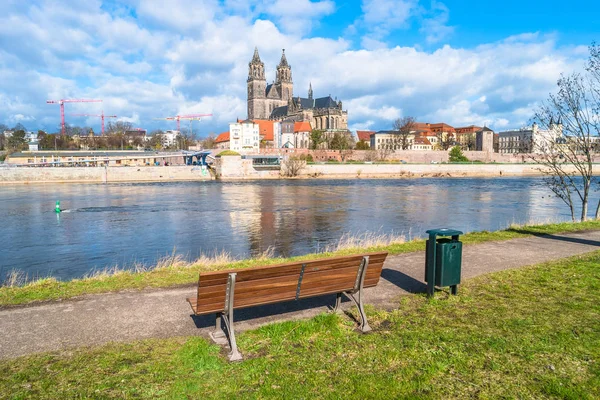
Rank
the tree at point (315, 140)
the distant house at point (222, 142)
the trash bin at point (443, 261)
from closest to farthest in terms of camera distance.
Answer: the trash bin at point (443, 261)
the tree at point (315, 140)
the distant house at point (222, 142)

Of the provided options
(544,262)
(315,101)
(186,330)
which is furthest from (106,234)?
(315,101)

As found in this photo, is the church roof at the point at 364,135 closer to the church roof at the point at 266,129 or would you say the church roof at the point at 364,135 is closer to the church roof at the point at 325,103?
the church roof at the point at 325,103

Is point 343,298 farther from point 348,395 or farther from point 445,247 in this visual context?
point 348,395

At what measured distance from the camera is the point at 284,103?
157 m

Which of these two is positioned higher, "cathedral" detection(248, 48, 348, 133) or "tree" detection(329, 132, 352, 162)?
"cathedral" detection(248, 48, 348, 133)

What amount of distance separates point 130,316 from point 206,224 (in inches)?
740

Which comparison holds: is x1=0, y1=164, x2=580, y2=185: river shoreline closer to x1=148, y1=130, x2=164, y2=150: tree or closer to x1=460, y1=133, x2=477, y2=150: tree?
x1=460, y1=133, x2=477, y2=150: tree

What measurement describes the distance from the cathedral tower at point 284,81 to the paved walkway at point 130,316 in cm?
15376

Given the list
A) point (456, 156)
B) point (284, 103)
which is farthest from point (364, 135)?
point (456, 156)

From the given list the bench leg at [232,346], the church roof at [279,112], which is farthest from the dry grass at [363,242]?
the church roof at [279,112]

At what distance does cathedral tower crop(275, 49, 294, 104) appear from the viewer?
157125 millimetres

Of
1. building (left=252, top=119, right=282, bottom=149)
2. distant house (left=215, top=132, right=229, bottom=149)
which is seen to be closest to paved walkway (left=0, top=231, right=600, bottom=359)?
building (left=252, top=119, right=282, bottom=149)

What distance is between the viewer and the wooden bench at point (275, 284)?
192 inches

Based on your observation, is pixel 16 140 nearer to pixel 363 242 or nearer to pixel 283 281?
pixel 363 242
